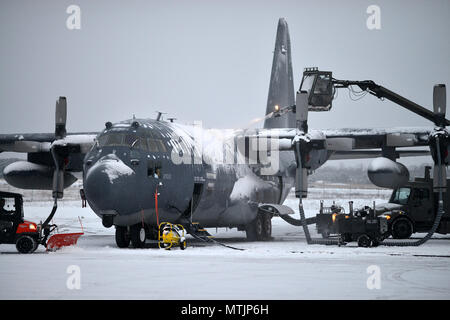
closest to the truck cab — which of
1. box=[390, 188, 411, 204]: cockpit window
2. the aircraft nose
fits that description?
box=[390, 188, 411, 204]: cockpit window

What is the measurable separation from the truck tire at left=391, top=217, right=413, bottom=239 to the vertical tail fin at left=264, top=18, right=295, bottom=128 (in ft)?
23.3

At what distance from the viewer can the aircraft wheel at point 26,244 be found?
685 inches

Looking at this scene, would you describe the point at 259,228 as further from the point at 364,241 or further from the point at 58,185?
the point at 58,185

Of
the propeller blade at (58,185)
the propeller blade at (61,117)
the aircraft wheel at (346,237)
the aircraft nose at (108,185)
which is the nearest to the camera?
the aircraft nose at (108,185)

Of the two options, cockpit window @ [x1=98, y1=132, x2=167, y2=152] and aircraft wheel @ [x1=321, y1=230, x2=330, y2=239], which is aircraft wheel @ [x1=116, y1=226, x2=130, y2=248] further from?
aircraft wheel @ [x1=321, y1=230, x2=330, y2=239]

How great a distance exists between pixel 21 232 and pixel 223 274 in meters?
7.08

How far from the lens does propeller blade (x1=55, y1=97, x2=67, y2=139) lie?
22922 millimetres

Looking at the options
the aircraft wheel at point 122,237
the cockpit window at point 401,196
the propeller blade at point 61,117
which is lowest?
the aircraft wheel at point 122,237

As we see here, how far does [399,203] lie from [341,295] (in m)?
17.1

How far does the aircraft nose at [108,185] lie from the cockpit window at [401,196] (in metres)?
12.1

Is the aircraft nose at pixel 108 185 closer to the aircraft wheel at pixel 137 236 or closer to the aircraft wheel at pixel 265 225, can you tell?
the aircraft wheel at pixel 137 236

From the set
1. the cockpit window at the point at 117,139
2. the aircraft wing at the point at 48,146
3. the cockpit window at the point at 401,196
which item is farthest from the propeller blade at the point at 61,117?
the cockpit window at the point at 401,196
